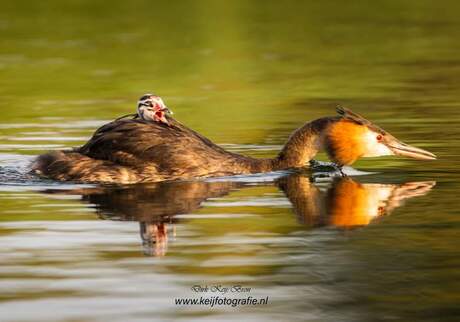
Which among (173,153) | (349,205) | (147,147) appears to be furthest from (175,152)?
(349,205)

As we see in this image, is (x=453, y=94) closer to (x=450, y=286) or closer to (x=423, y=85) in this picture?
(x=423, y=85)

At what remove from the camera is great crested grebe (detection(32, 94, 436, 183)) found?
1393 centimetres

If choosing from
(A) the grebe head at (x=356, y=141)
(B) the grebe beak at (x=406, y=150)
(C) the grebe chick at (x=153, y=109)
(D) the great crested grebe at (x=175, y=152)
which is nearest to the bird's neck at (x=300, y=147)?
(D) the great crested grebe at (x=175, y=152)

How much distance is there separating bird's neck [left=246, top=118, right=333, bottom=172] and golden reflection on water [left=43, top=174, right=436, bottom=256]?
197 millimetres

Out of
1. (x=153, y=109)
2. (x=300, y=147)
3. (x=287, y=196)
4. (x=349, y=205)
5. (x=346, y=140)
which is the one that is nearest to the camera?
(x=349, y=205)

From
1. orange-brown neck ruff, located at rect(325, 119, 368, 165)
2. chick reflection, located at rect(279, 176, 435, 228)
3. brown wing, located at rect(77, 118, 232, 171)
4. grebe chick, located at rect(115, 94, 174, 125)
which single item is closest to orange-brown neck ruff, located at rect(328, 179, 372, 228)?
chick reflection, located at rect(279, 176, 435, 228)

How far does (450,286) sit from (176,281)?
1.82 m

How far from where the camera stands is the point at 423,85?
22.3 metres

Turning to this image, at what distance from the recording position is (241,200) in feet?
41.8

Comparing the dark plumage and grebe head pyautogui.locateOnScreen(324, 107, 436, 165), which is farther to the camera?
grebe head pyautogui.locateOnScreen(324, 107, 436, 165)

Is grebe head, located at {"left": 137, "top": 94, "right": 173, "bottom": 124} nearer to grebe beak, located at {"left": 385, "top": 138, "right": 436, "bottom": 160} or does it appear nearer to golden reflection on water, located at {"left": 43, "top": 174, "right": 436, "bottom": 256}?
golden reflection on water, located at {"left": 43, "top": 174, "right": 436, "bottom": 256}

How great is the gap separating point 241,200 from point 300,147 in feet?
6.83

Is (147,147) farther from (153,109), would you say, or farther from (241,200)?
(241,200)

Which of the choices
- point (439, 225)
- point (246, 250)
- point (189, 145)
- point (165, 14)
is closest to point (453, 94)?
point (189, 145)
